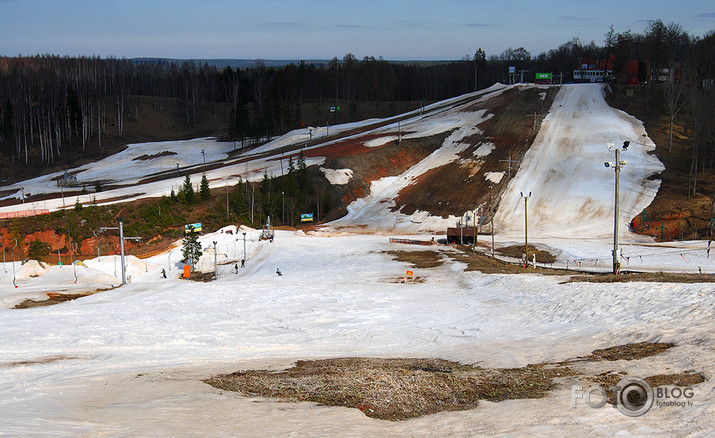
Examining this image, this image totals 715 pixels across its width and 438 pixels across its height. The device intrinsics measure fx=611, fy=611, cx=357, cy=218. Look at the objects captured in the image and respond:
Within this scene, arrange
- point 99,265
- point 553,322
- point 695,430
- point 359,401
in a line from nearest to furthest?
1. point 695,430
2. point 359,401
3. point 553,322
4. point 99,265

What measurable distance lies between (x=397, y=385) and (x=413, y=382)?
0.50m

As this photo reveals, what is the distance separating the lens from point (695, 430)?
39.3 feet

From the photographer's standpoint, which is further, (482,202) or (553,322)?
(482,202)

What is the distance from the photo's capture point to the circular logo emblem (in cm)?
1334

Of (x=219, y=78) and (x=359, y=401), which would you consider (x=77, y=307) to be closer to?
(x=359, y=401)

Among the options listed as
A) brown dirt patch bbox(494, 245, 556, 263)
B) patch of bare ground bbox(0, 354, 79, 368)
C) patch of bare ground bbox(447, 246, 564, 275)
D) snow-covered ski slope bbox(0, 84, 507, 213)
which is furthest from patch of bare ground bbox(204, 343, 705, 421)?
snow-covered ski slope bbox(0, 84, 507, 213)

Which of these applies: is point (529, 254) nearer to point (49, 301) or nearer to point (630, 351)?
point (630, 351)

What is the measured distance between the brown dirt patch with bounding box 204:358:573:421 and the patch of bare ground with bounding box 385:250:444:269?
94.6ft

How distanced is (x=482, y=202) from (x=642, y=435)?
222 ft

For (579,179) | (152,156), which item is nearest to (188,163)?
(152,156)

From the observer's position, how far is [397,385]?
15.9 m

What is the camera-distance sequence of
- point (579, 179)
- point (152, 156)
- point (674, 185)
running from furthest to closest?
point (152, 156) < point (579, 179) < point (674, 185)

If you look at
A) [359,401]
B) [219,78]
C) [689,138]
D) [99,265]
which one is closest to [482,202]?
[689,138]

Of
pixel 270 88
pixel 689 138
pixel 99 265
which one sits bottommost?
pixel 99 265
